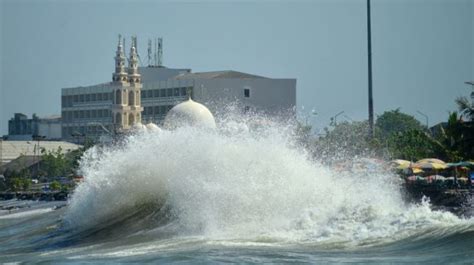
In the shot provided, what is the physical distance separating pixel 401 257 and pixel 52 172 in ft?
303

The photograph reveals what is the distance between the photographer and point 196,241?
28.7 m

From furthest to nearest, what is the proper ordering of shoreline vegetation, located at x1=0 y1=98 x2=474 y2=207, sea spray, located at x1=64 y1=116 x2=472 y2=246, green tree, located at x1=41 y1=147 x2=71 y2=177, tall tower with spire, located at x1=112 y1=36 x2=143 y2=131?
1. green tree, located at x1=41 y1=147 x2=71 y2=177
2. tall tower with spire, located at x1=112 y1=36 x2=143 y2=131
3. shoreline vegetation, located at x1=0 y1=98 x2=474 y2=207
4. sea spray, located at x1=64 y1=116 x2=472 y2=246

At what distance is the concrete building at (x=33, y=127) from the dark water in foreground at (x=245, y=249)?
387 feet

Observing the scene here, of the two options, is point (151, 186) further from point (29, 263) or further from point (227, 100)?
point (227, 100)

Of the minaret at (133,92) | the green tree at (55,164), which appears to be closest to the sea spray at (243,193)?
the minaret at (133,92)

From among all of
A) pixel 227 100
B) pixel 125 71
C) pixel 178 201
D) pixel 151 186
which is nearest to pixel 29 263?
pixel 178 201

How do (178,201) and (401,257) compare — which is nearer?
(401,257)

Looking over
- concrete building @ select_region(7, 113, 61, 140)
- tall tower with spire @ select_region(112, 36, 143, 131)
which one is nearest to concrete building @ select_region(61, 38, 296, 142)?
tall tower with spire @ select_region(112, 36, 143, 131)

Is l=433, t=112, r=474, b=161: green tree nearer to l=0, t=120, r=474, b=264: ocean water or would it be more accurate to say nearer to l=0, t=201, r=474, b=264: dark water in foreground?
l=0, t=120, r=474, b=264: ocean water

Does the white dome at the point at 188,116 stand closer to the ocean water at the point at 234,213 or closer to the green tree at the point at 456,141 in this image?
the green tree at the point at 456,141

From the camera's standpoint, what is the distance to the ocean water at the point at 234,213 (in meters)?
26.2

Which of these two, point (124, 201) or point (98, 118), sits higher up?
point (98, 118)

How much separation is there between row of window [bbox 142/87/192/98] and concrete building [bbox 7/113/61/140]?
23.7 metres

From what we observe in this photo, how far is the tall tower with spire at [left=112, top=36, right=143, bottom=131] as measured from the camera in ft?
363
